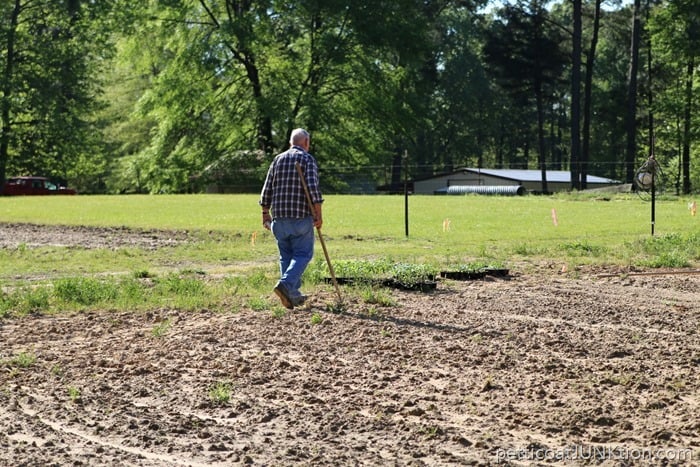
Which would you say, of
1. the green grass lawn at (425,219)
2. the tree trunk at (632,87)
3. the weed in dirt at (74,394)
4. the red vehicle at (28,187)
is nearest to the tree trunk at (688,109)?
the tree trunk at (632,87)

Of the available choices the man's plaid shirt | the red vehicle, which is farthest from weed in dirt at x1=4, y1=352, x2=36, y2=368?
the red vehicle

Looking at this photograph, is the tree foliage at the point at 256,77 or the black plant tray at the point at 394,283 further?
the tree foliage at the point at 256,77

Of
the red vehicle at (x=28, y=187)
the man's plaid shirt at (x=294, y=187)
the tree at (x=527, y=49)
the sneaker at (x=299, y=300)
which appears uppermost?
the tree at (x=527, y=49)

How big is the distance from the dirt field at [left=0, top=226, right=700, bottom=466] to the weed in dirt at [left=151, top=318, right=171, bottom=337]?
99 millimetres

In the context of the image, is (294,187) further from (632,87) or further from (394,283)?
(632,87)

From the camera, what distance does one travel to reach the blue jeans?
33.9 feet

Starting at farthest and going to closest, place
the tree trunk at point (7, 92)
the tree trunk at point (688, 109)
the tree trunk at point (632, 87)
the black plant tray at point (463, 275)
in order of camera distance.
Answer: the tree trunk at point (632, 87), the tree trunk at point (688, 109), the tree trunk at point (7, 92), the black plant tray at point (463, 275)

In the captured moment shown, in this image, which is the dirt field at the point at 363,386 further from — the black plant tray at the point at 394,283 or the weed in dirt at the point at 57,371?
the black plant tray at the point at 394,283

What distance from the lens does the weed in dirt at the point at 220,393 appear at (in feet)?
21.6

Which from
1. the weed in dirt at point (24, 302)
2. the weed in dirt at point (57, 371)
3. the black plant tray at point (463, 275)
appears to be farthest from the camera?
the black plant tray at point (463, 275)

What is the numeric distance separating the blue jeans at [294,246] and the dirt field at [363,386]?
38 centimetres

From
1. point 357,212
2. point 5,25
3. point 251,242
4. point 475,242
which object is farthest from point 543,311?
point 5,25

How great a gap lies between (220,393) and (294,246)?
158 inches

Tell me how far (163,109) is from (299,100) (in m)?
6.55
